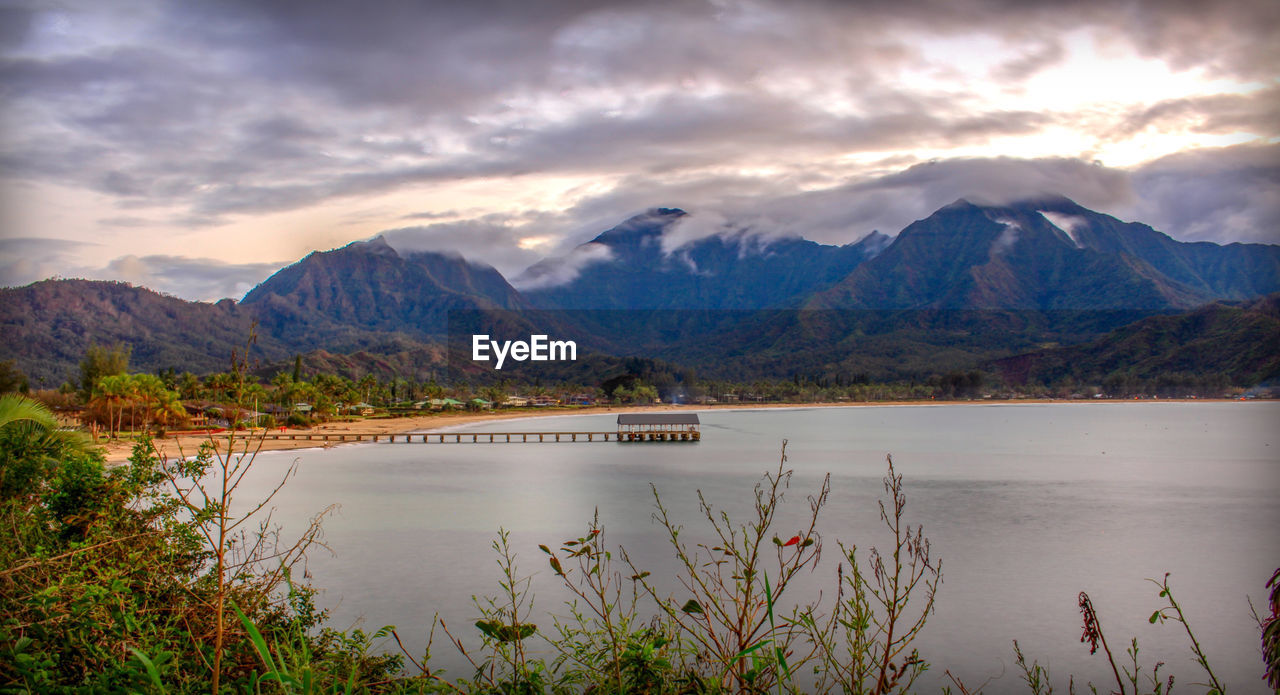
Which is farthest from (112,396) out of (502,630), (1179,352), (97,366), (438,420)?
(1179,352)

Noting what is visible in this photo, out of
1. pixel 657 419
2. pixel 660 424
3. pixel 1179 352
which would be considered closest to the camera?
pixel 660 424

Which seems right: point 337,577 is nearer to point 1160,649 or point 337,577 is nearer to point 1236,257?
point 1160,649

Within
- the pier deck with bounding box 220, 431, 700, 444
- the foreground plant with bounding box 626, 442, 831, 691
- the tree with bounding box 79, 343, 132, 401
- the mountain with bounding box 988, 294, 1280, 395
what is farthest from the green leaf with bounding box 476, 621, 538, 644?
the mountain with bounding box 988, 294, 1280, 395

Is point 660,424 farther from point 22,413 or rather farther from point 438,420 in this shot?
point 22,413

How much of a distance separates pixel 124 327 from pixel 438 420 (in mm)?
103129

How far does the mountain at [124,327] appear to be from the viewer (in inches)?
4742

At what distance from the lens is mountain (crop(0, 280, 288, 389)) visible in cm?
12044

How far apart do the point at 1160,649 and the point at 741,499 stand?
676 inches

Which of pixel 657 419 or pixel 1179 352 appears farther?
pixel 1179 352

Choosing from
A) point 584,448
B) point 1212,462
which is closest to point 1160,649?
point 1212,462

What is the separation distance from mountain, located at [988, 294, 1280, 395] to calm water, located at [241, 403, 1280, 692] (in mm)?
58034

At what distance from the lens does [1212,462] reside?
47.0 m

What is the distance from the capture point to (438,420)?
83.0 m

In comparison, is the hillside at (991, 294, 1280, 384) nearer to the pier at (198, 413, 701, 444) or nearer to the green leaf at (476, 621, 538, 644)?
the pier at (198, 413, 701, 444)
